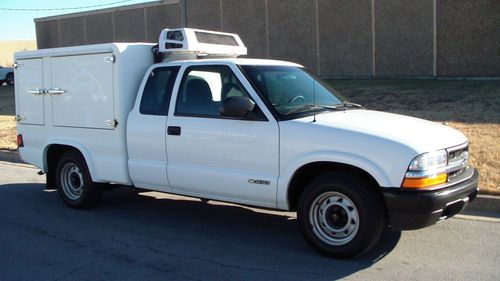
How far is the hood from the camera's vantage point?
4.73m

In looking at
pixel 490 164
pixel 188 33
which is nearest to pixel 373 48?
pixel 490 164

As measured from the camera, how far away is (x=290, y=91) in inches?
224

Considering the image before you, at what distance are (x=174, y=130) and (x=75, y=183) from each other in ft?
7.11

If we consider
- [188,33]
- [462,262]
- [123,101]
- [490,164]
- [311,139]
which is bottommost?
[462,262]

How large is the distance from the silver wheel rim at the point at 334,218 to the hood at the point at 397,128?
2.11ft

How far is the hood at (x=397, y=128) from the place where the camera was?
4727 millimetres

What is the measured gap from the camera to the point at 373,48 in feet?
65.0

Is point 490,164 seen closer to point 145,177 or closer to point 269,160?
point 269,160

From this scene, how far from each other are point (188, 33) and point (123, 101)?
3.70 ft

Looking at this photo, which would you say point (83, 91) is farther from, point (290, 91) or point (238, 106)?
point (290, 91)

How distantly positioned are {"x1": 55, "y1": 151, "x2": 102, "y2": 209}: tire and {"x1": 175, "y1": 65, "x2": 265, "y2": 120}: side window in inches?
72.3

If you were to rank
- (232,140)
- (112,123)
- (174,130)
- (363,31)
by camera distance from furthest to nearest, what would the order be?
(363,31) → (112,123) → (174,130) → (232,140)

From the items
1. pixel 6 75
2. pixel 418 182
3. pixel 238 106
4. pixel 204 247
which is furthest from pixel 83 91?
pixel 6 75

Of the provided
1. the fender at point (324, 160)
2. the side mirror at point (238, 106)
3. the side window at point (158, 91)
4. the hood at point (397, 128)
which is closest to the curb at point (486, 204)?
the hood at point (397, 128)
